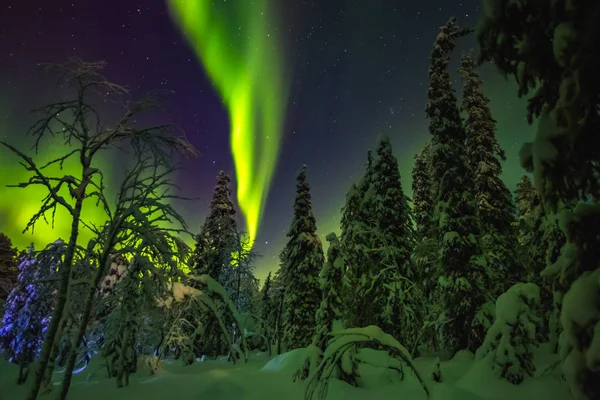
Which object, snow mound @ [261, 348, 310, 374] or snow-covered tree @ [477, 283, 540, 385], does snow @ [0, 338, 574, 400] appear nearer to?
snow mound @ [261, 348, 310, 374]

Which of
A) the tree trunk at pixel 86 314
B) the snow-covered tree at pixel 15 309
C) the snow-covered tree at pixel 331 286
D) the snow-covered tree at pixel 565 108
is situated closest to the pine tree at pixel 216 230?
the snow-covered tree at pixel 15 309

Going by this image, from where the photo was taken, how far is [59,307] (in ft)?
28.3

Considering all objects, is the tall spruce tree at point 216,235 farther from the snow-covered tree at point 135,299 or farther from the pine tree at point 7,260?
the pine tree at point 7,260

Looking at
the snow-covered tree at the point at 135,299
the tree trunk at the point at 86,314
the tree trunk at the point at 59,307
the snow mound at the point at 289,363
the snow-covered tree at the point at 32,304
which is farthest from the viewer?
the snow mound at the point at 289,363

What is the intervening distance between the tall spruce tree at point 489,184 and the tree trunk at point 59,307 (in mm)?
17826

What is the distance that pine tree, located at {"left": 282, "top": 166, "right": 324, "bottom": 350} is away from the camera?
86.1 feet

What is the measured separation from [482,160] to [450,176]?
643cm

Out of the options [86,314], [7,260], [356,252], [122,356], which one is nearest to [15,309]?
[7,260]

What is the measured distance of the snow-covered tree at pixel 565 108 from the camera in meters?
3.08

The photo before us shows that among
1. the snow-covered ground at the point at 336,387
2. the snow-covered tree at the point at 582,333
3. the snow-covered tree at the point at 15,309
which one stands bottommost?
the snow-covered ground at the point at 336,387

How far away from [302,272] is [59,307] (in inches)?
785

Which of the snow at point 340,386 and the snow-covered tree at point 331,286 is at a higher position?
the snow-covered tree at point 331,286

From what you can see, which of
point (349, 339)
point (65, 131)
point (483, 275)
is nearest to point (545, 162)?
point (349, 339)

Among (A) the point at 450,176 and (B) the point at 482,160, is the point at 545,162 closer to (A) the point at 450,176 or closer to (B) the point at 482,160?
(A) the point at 450,176
